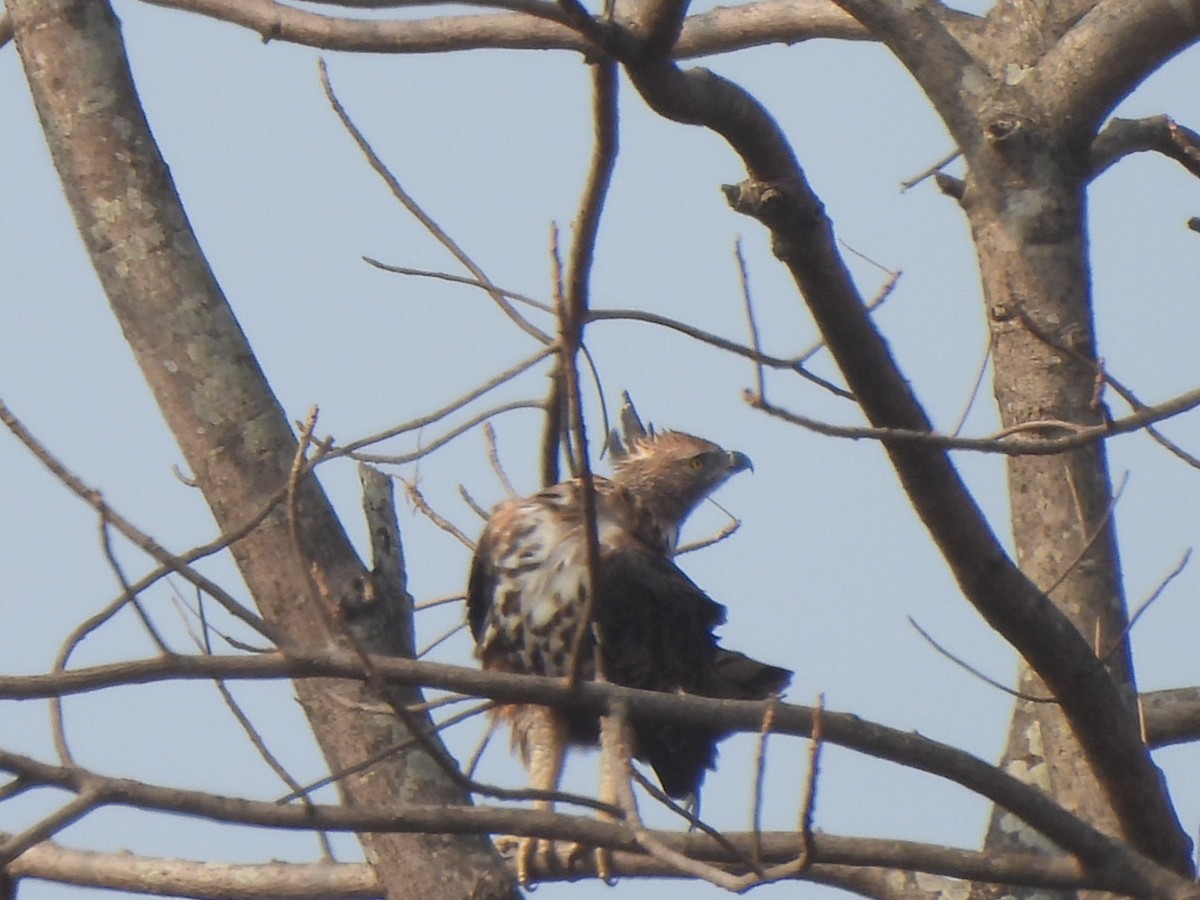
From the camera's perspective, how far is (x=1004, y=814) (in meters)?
4.06

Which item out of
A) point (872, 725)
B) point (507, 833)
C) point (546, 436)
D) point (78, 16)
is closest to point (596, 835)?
point (507, 833)

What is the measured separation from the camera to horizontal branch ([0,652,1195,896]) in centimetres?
247

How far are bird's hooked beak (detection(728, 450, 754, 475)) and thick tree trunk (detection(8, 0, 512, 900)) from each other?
2.52 metres

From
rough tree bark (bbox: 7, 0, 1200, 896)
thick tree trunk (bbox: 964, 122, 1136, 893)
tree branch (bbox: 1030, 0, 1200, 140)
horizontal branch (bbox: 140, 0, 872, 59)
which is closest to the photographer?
rough tree bark (bbox: 7, 0, 1200, 896)

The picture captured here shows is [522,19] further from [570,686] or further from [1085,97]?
[570,686]

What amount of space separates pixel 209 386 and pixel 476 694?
5.61ft

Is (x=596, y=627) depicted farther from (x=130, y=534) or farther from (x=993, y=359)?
(x=130, y=534)

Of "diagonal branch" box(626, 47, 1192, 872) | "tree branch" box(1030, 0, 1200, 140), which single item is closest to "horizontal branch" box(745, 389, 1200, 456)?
"diagonal branch" box(626, 47, 1192, 872)

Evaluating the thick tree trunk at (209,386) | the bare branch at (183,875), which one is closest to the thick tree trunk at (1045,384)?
the thick tree trunk at (209,386)

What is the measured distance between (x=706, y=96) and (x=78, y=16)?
6.68ft

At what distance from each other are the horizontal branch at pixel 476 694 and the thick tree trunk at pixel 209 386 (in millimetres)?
1168

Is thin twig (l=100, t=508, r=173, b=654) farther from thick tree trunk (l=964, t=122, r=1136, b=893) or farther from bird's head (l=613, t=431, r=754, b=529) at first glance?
bird's head (l=613, t=431, r=754, b=529)

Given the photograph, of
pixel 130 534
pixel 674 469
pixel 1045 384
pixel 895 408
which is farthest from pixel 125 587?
pixel 674 469

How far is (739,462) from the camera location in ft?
21.1
